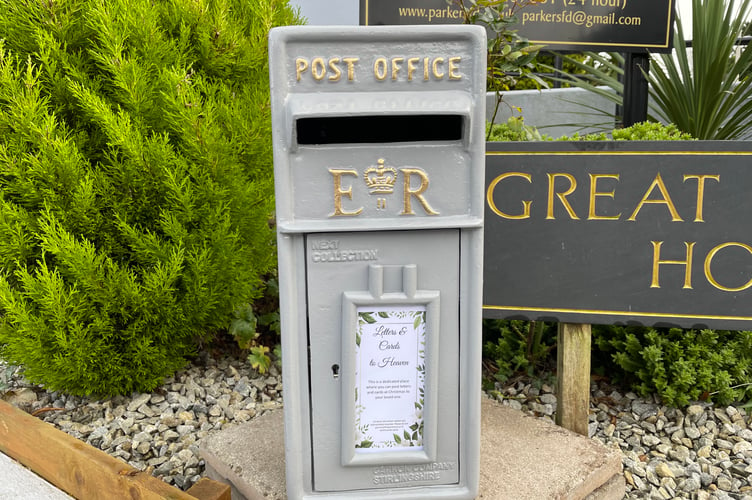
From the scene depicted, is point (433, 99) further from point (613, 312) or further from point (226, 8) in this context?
point (226, 8)

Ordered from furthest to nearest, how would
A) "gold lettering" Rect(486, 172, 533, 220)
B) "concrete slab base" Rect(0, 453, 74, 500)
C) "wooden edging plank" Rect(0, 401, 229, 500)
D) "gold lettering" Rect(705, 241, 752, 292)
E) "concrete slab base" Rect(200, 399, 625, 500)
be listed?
"gold lettering" Rect(486, 172, 533, 220)
"gold lettering" Rect(705, 241, 752, 292)
"concrete slab base" Rect(0, 453, 74, 500)
"concrete slab base" Rect(200, 399, 625, 500)
"wooden edging plank" Rect(0, 401, 229, 500)

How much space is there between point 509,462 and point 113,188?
79.5 inches

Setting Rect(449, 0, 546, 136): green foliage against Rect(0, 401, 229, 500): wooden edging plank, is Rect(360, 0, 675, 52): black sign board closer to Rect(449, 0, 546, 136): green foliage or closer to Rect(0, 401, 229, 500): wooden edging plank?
Rect(449, 0, 546, 136): green foliage

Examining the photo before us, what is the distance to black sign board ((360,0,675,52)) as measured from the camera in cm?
347

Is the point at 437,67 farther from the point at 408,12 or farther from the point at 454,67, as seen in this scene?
the point at 408,12

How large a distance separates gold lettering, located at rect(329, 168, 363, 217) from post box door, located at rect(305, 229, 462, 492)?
0.22 ft

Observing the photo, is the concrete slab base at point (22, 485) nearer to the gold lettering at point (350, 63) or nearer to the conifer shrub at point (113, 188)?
the conifer shrub at point (113, 188)

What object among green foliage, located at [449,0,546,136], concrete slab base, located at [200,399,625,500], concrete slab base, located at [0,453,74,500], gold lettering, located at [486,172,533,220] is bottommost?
concrete slab base, located at [0,453,74,500]

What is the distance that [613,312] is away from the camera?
234 centimetres

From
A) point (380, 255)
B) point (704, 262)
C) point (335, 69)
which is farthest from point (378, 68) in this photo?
point (704, 262)

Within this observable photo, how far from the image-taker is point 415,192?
1.62 meters

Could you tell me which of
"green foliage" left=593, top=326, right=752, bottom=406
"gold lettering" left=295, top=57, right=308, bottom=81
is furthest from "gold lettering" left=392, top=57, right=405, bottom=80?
"green foliage" left=593, top=326, right=752, bottom=406

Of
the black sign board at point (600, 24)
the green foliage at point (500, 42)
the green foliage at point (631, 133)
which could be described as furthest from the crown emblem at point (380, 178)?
the black sign board at point (600, 24)

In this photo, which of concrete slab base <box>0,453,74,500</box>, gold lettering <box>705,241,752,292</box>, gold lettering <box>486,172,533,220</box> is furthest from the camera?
gold lettering <box>486,172,533,220</box>
